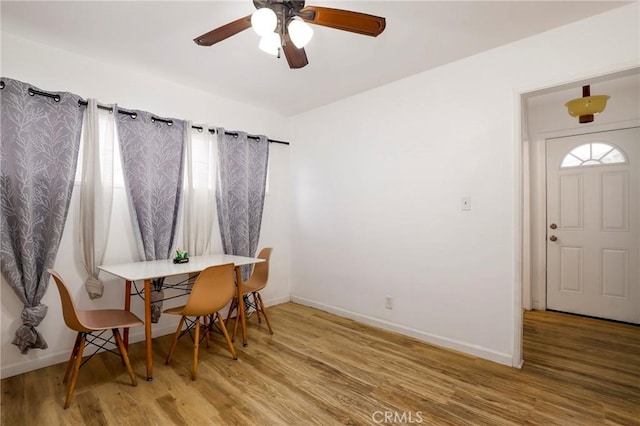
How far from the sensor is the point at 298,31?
160 centimetres

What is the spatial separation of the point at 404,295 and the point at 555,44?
2322 mm

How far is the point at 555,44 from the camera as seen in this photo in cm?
219

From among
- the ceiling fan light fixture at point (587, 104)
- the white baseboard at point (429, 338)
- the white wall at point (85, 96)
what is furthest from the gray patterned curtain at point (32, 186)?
the ceiling fan light fixture at point (587, 104)

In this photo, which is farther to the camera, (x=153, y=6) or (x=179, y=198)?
(x=179, y=198)

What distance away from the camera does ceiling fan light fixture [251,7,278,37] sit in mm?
1503

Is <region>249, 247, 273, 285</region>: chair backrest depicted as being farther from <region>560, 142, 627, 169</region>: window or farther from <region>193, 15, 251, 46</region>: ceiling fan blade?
<region>560, 142, 627, 169</region>: window

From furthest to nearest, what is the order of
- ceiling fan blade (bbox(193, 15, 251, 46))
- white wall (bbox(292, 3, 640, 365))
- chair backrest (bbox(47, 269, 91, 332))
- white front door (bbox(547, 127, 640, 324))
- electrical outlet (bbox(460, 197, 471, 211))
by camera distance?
white front door (bbox(547, 127, 640, 324)), electrical outlet (bbox(460, 197, 471, 211)), white wall (bbox(292, 3, 640, 365)), chair backrest (bbox(47, 269, 91, 332)), ceiling fan blade (bbox(193, 15, 251, 46))

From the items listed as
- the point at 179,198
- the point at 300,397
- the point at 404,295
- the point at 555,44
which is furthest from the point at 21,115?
the point at 555,44

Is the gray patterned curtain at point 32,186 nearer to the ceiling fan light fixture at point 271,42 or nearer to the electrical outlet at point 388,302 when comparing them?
the ceiling fan light fixture at point 271,42

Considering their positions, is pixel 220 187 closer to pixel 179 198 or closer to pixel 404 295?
pixel 179 198

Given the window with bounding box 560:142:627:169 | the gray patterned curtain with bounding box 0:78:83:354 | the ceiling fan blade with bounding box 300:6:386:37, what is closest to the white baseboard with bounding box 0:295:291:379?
the gray patterned curtain with bounding box 0:78:83:354

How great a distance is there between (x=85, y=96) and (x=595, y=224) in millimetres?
5217

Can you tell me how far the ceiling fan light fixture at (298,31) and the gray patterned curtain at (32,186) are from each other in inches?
77.1

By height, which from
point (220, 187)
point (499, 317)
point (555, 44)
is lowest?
point (499, 317)
